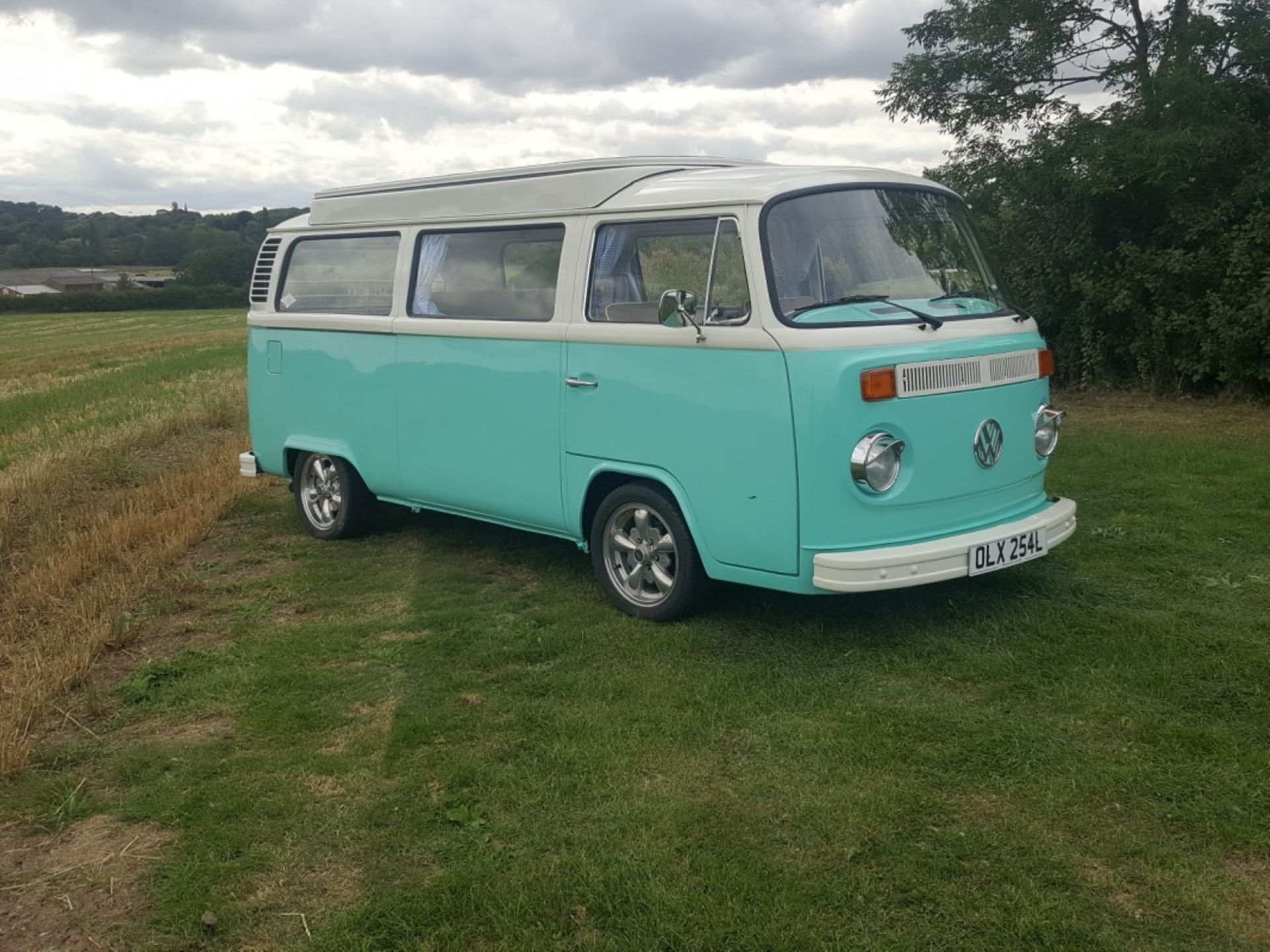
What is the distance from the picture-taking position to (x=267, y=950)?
3.39m

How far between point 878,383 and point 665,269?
130 cm

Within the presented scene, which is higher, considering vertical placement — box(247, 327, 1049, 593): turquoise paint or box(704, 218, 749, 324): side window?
box(704, 218, 749, 324): side window

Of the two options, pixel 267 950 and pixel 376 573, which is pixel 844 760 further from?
pixel 376 573

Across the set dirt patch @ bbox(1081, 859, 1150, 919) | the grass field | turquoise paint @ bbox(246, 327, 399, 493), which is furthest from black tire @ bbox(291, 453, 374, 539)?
dirt patch @ bbox(1081, 859, 1150, 919)

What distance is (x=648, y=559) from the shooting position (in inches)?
242

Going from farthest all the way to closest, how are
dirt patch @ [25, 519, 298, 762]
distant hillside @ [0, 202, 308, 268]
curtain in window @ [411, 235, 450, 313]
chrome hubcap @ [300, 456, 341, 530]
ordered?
distant hillside @ [0, 202, 308, 268] < chrome hubcap @ [300, 456, 341, 530] < curtain in window @ [411, 235, 450, 313] < dirt patch @ [25, 519, 298, 762]

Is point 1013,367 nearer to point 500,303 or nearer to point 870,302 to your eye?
point 870,302

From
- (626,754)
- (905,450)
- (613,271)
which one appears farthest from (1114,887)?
(613,271)

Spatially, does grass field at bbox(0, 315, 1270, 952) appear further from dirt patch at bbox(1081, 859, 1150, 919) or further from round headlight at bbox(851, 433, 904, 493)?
round headlight at bbox(851, 433, 904, 493)

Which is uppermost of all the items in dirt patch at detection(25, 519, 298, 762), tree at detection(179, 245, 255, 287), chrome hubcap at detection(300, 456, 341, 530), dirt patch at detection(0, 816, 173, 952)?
tree at detection(179, 245, 255, 287)

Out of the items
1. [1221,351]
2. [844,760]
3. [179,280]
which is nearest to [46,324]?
[179,280]

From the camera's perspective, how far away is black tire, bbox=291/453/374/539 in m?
8.15

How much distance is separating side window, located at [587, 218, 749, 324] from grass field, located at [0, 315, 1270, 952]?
1.58 metres

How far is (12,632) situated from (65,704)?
1505 millimetres
